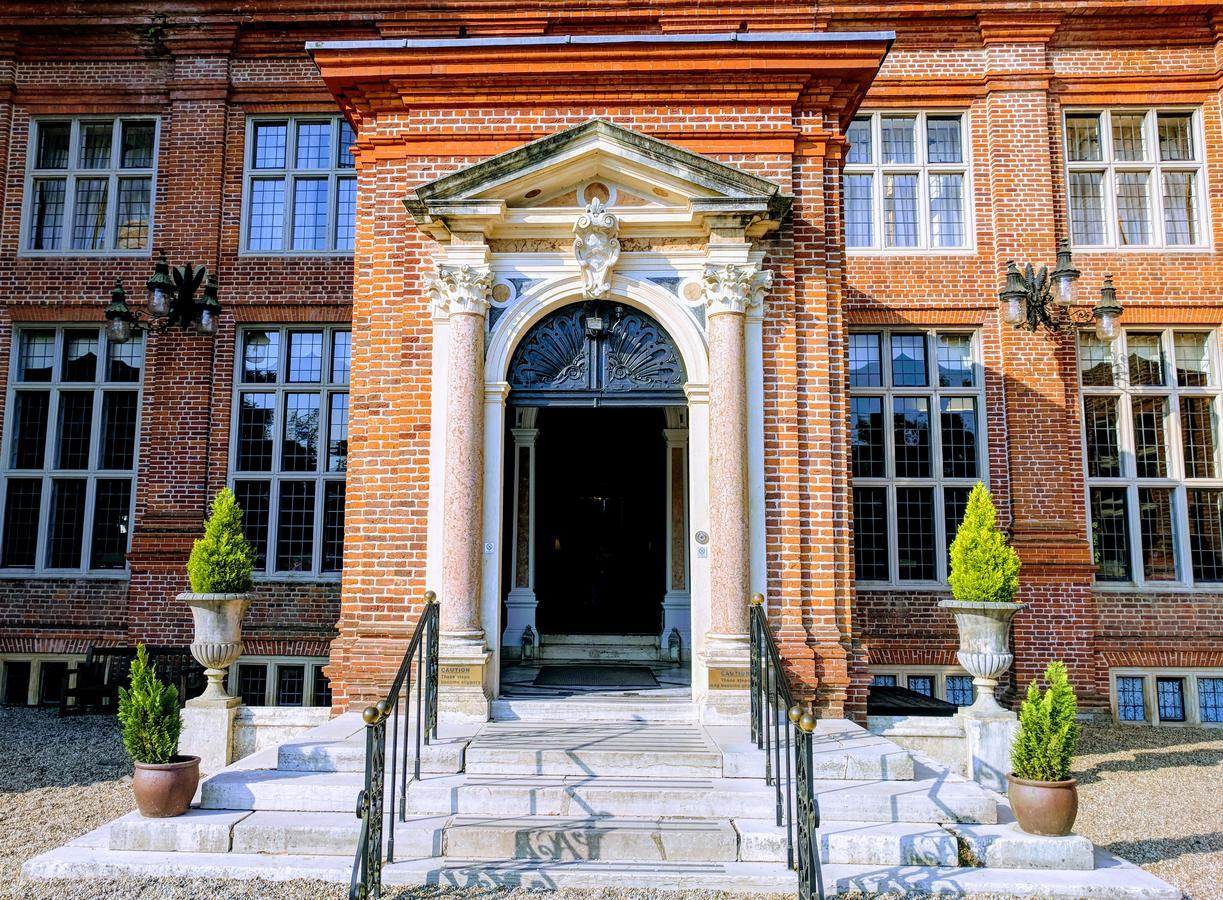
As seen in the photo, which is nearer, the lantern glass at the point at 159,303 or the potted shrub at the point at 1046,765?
the potted shrub at the point at 1046,765

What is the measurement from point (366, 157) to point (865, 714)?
7103mm

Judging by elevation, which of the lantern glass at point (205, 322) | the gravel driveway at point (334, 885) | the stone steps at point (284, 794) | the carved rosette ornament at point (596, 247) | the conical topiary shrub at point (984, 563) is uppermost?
the lantern glass at point (205, 322)

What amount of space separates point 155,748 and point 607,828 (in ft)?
10.1

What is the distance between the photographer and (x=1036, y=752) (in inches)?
221

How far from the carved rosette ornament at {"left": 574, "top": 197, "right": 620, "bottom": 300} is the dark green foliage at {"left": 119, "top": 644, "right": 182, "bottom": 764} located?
4.52 metres

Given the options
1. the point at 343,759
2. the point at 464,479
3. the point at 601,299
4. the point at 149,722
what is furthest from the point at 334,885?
the point at 601,299

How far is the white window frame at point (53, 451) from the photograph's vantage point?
12.3 m

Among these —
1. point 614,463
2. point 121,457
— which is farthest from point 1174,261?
point 121,457

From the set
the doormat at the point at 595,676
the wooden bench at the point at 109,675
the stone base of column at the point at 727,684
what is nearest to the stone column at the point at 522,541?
the doormat at the point at 595,676

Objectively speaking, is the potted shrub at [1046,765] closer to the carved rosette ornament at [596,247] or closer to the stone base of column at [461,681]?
the stone base of column at [461,681]

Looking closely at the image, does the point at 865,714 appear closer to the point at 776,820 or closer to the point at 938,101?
the point at 776,820

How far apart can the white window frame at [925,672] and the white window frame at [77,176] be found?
11863mm

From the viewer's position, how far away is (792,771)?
618cm

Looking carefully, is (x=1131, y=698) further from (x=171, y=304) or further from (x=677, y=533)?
(x=171, y=304)
